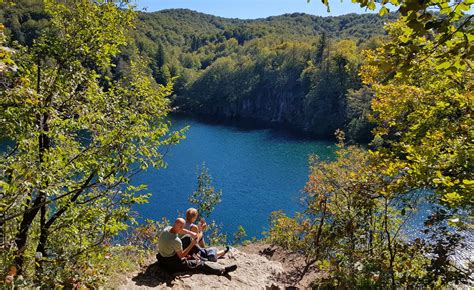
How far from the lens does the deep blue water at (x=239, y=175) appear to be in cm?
3200

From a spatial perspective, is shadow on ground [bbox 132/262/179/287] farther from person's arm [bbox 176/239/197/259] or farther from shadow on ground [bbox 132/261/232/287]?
person's arm [bbox 176/239/197/259]

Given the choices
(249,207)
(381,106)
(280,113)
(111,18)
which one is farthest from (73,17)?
(280,113)

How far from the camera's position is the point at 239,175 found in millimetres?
43688

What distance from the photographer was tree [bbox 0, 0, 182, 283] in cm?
612

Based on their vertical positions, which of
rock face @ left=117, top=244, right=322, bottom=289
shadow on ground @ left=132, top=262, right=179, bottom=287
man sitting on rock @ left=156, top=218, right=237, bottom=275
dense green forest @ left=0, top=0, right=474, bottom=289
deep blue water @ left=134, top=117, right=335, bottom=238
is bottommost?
deep blue water @ left=134, top=117, right=335, bottom=238

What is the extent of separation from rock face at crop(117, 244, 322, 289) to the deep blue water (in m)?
13.1

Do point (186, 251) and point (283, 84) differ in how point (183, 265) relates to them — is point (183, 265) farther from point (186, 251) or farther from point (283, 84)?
point (283, 84)

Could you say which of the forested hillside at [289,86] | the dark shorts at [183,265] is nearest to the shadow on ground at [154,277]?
the dark shorts at [183,265]

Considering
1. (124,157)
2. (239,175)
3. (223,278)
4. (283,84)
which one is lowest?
(239,175)

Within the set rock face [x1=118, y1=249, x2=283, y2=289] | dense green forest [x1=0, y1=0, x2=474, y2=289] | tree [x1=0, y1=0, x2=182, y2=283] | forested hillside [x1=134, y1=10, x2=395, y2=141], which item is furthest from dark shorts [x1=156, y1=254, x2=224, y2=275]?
forested hillside [x1=134, y1=10, x2=395, y2=141]

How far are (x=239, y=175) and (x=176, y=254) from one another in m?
35.3

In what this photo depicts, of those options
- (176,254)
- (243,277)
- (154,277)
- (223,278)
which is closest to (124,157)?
(176,254)

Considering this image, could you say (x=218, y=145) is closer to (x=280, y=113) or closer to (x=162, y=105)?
(x=280, y=113)

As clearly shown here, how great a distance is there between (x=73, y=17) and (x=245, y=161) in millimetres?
42470
